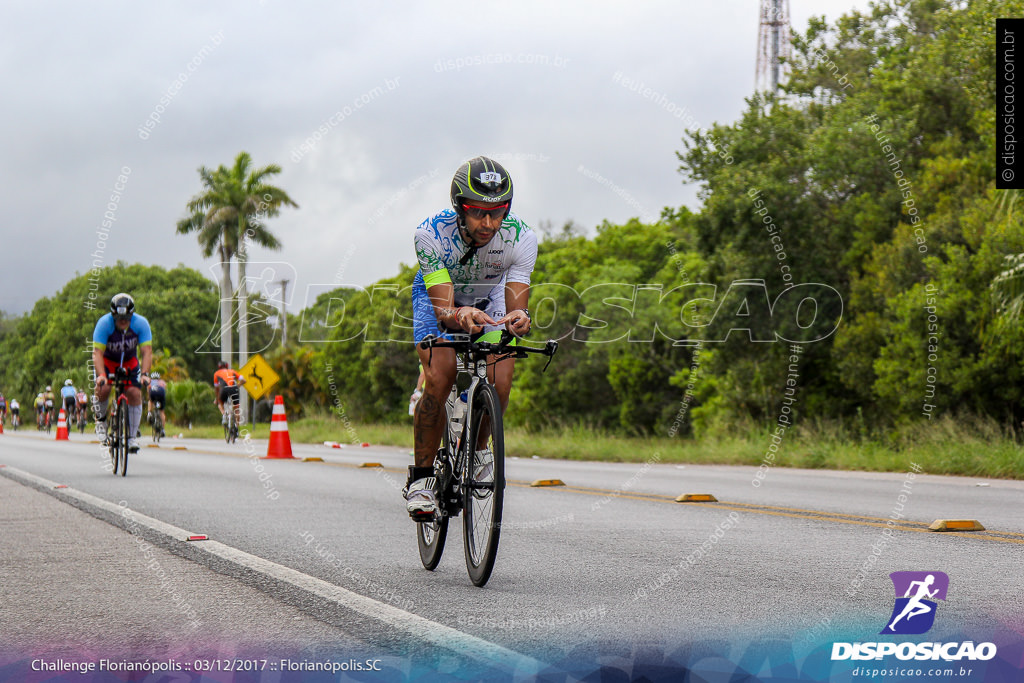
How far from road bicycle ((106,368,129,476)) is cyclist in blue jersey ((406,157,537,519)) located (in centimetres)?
896

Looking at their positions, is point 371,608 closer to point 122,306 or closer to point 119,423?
point 122,306

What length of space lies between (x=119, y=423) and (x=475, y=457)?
32.2ft

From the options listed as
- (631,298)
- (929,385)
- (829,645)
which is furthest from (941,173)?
(829,645)

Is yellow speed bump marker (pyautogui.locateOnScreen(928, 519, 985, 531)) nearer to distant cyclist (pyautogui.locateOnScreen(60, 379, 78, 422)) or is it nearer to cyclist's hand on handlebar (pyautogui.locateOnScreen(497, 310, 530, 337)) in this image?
cyclist's hand on handlebar (pyautogui.locateOnScreen(497, 310, 530, 337))

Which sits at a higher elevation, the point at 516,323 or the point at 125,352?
the point at 125,352

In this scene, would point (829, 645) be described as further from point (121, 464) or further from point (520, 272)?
point (121, 464)

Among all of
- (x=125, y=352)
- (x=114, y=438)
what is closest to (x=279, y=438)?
(x=114, y=438)

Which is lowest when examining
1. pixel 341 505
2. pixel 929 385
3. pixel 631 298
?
pixel 341 505

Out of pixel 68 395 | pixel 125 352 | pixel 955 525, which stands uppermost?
pixel 125 352

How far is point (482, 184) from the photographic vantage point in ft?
17.7

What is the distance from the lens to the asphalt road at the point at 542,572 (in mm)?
4289

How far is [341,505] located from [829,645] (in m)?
6.63

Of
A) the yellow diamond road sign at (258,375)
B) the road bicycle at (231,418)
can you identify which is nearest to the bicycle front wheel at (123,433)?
the yellow diamond road sign at (258,375)

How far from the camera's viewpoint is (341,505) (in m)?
10.0
